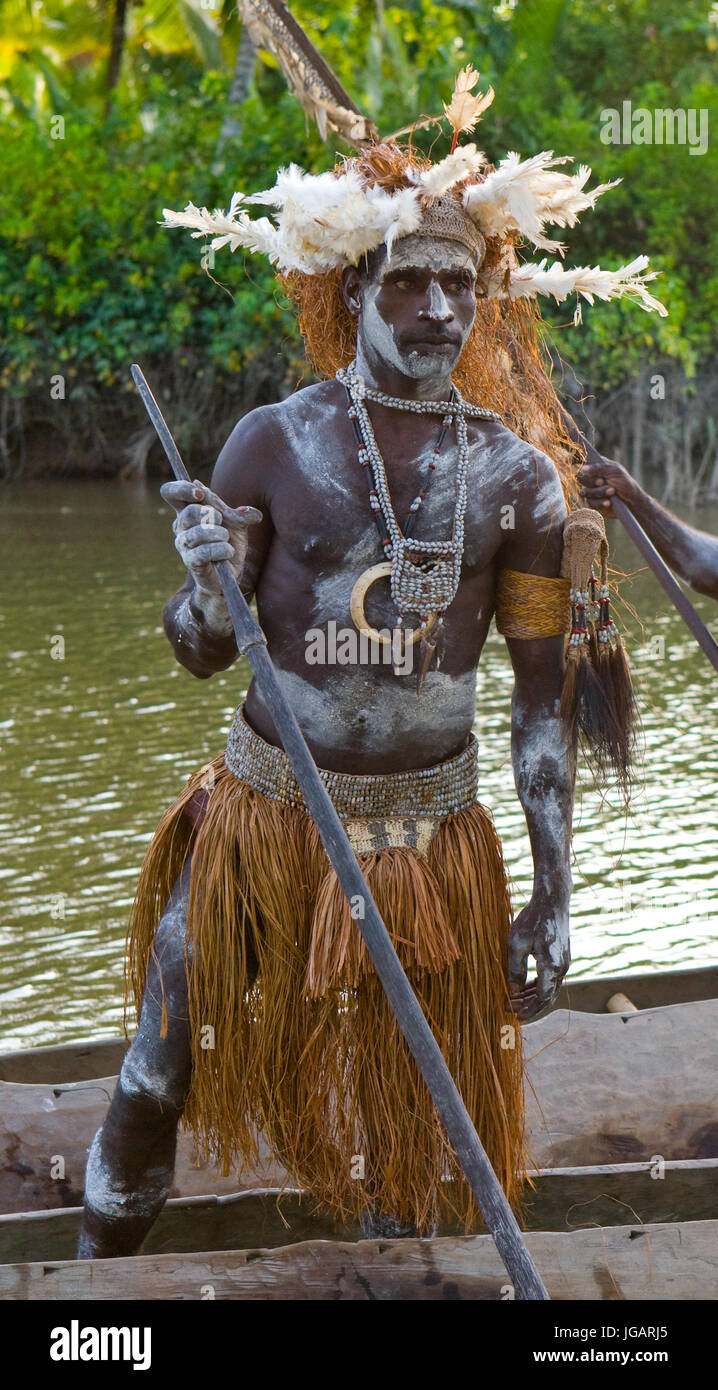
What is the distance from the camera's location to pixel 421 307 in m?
2.62

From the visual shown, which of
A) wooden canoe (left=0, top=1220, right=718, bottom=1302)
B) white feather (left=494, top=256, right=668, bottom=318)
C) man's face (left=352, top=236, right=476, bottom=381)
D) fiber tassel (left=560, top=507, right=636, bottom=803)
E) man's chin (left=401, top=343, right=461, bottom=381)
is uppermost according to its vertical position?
white feather (left=494, top=256, right=668, bottom=318)

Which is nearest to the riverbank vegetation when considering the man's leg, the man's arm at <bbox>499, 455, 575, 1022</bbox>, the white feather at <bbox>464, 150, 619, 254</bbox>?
the white feather at <bbox>464, 150, 619, 254</bbox>

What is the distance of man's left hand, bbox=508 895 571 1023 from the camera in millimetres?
2744

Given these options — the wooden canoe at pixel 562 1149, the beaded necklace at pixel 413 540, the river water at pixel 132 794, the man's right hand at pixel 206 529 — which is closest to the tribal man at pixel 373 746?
the beaded necklace at pixel 413 540

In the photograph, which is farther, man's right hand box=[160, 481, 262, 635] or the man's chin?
the man's chin

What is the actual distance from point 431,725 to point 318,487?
48cm

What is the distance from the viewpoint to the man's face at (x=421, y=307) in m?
2.62

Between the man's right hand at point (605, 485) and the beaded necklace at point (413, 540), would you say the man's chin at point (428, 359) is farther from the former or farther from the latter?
the man's right hand at point (605, 485)

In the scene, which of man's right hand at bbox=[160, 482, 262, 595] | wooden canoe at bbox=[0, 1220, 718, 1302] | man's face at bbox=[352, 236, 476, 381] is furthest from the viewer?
man's face at bbox=[352, 236, 476, 381]

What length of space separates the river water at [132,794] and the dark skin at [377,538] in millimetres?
555

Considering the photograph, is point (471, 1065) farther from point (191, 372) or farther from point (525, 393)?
point (191, 372)

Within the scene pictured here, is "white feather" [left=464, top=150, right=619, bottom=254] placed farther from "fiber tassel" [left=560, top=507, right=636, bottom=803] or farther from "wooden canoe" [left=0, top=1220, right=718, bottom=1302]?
"wooden canoe" [left=0, top=1220, right=718, bottom=1302]

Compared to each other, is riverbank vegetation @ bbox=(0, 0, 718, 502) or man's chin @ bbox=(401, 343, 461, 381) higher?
riverbank vegetation @ bbox=(0, 0, 718, 502)

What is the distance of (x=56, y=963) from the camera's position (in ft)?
16.5
